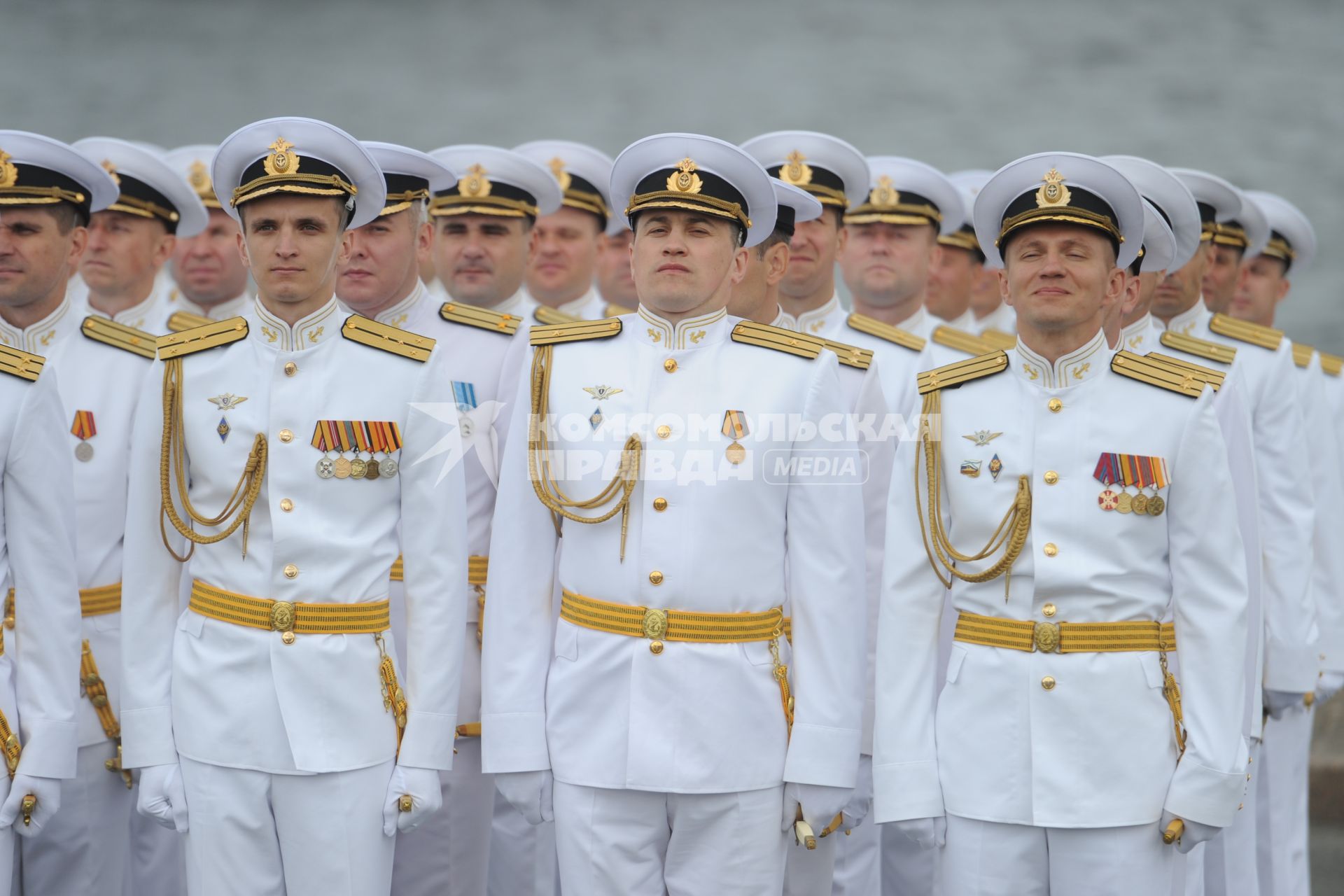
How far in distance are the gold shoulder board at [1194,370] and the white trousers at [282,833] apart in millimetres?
1879

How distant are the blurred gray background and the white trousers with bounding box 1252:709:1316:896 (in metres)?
4.81

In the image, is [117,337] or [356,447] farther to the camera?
[117,337]

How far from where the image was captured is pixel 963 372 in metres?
3.54

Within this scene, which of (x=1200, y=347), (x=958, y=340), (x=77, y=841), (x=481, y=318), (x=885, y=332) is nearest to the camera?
(x=77, y=841)

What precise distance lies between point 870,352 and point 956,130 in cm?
600

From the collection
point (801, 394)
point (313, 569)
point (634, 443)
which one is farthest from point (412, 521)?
point (801, 394)

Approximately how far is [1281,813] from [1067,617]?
7.57 ft

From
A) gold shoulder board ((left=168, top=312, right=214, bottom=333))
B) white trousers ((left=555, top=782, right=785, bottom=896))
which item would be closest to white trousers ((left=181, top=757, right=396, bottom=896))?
white trousers ((left=555, top=782, right=785, bottom=896))

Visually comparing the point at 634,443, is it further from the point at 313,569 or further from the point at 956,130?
the point at 956,130

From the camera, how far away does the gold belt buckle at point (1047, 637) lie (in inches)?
129

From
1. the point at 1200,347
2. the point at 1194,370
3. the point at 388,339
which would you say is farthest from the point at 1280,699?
the point at 388,339

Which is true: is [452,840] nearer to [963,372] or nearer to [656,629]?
[656,629]

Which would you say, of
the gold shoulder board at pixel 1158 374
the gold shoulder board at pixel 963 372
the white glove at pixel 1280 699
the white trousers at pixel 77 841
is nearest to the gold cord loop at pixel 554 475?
the gold shoulder board at pixel 963 372

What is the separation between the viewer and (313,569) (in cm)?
329
